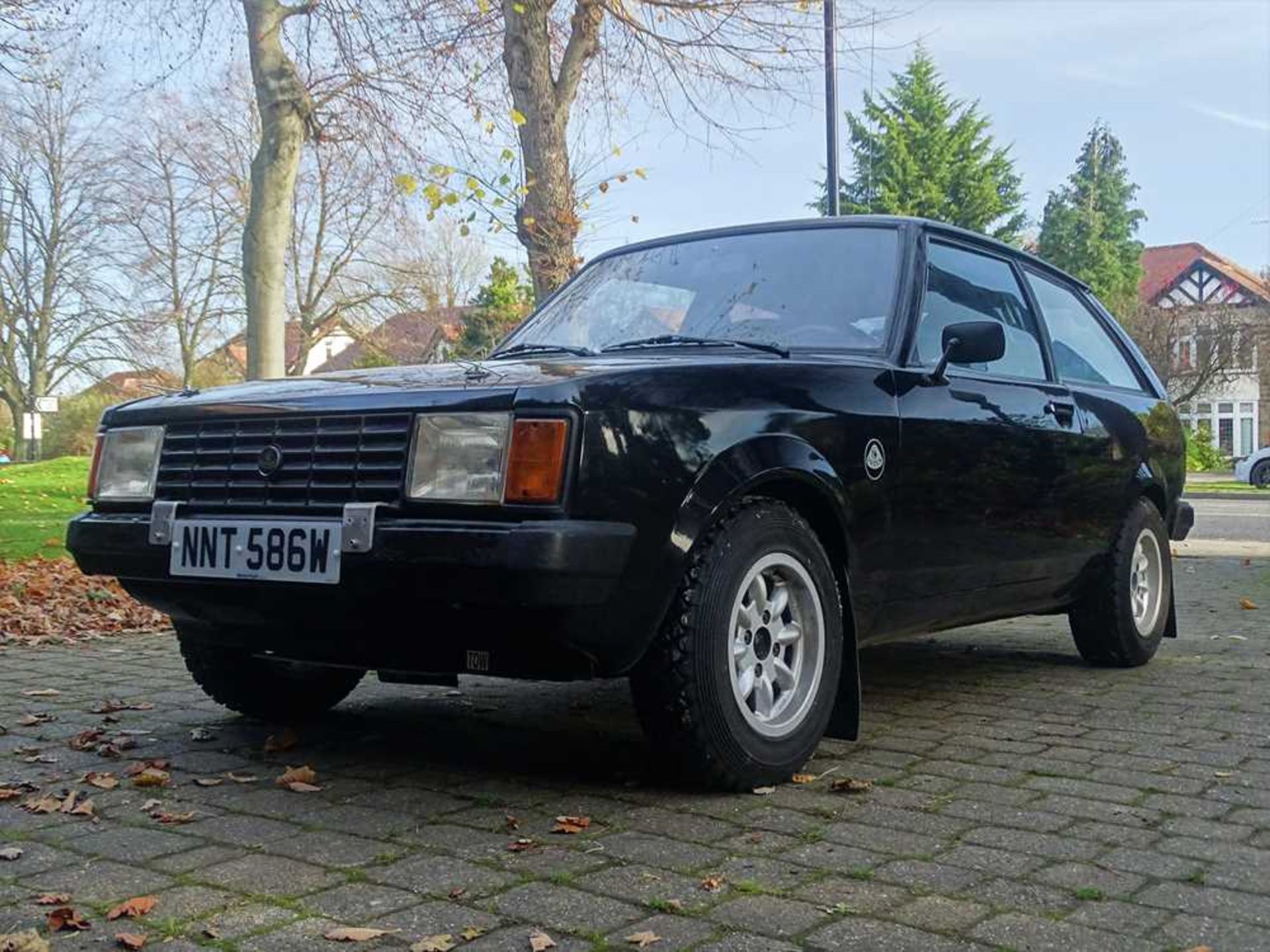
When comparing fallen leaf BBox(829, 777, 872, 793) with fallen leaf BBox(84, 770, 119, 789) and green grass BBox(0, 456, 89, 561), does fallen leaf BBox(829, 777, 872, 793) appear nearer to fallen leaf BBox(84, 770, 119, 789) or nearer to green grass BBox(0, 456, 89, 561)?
fallen leaf BBox(84, 770, 119, 789)

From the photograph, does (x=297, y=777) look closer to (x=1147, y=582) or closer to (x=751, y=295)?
(x=751, y=295)

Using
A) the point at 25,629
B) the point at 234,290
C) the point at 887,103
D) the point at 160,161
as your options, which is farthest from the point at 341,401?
the point at 887,103

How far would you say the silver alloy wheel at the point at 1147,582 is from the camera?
5910 mm

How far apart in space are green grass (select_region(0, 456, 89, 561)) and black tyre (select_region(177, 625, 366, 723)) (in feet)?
6.93

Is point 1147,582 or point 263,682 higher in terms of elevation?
point 1147,582

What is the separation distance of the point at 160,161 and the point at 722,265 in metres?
35.0

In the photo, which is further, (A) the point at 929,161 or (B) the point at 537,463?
(A) the point at 929,161

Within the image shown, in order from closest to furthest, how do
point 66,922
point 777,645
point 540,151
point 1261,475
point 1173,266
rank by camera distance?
point 66,922, point 777,645, point 540,151, point 1261,475, point 1173,266

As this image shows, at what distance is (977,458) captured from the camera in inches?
181

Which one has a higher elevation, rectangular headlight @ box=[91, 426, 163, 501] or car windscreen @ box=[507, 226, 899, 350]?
car windscreen @ box=[507, 226, 899, 350]

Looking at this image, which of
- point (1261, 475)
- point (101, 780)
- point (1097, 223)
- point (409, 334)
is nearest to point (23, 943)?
point (101, 780)

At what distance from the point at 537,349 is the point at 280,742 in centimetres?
156

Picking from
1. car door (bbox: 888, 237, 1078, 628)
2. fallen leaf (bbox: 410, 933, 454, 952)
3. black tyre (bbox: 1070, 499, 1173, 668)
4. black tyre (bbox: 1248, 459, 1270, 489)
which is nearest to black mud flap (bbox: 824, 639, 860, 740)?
car door (bbox: 888, 237, 1078, 628)

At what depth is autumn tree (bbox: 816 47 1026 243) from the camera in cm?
4744
